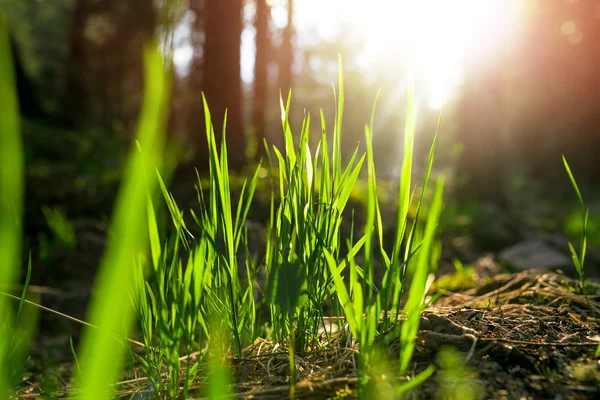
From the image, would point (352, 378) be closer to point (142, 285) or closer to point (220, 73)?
point (142, 285)

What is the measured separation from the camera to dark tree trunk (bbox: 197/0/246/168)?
4113 mm

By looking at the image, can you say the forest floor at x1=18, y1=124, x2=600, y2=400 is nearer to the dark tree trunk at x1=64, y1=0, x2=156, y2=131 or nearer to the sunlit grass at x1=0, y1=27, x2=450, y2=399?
the sunlit grass at x1=0, y1=27, x2=450, y2=399

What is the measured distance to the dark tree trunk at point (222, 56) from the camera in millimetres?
4113

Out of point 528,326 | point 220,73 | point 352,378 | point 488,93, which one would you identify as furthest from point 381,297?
point 488,93

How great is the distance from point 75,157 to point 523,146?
31.9ft

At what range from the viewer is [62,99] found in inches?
415

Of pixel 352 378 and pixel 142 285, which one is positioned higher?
pixel 142 285

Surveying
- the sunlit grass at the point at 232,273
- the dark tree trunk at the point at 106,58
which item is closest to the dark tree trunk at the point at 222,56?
the sunlit grass at the point at 232,273

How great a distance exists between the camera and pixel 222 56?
415cm

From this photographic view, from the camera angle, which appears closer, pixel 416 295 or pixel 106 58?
pixel 416 295

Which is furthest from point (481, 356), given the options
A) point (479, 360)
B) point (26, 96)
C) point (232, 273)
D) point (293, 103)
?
point (26, 96)

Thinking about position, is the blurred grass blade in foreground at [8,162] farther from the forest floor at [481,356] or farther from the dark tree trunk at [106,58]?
the dark tree trunk at [106,58]

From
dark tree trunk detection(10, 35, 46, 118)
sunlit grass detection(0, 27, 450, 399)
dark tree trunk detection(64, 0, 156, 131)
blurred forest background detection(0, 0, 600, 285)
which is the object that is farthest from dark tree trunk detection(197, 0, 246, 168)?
dark tree trunk detection(10, 35, 46, 118)

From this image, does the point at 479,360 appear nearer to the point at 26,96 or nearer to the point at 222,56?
the point at 222,56
